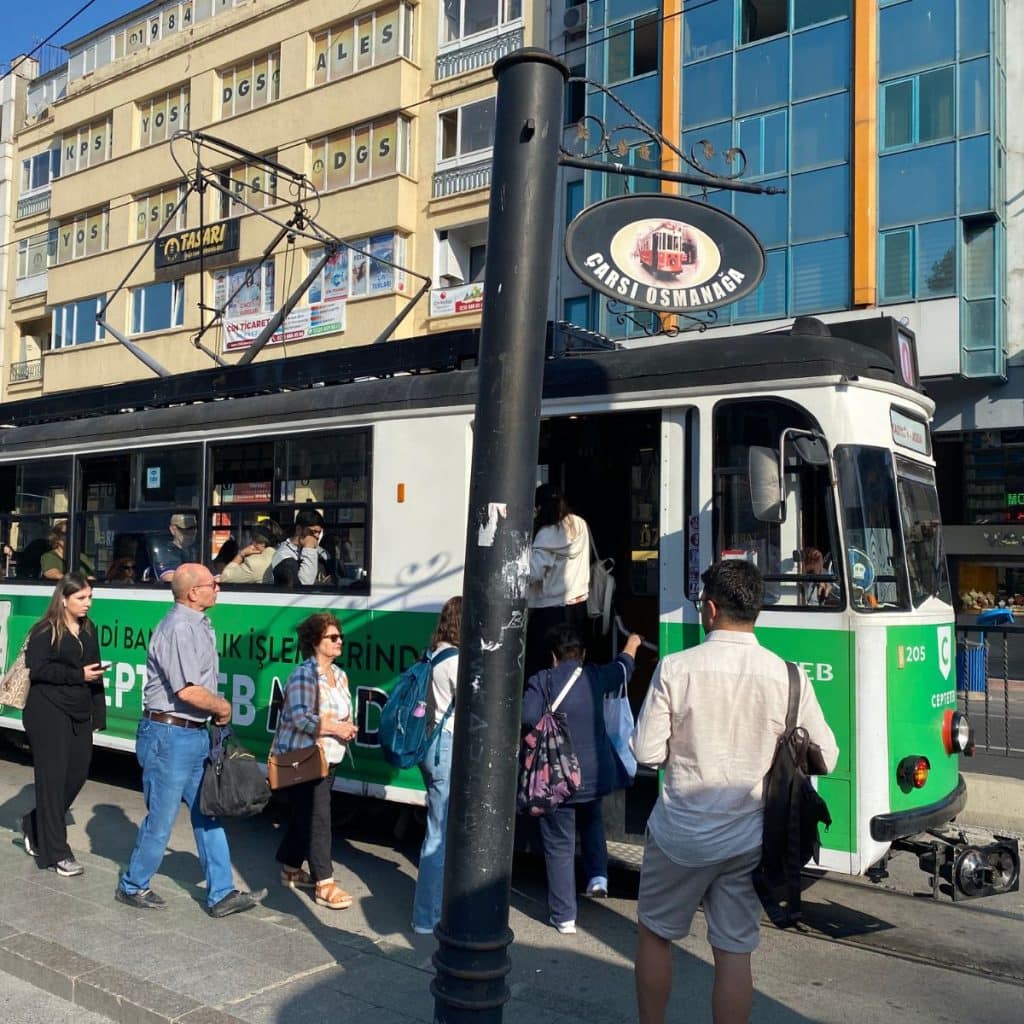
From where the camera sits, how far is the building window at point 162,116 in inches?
1248

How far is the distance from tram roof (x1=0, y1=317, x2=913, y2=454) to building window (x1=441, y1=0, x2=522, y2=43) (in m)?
19.1

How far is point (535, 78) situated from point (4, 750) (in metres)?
9.44

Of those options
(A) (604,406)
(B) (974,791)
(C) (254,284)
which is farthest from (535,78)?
(C) (254,284)

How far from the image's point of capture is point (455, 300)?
25875 millimetres

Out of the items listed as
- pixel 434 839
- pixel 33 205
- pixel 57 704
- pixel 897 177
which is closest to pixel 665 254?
pixel 434 839

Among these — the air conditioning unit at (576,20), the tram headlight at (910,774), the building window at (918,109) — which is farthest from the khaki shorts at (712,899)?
the air conditioning unit at (576,20)

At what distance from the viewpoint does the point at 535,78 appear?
405 centimetres

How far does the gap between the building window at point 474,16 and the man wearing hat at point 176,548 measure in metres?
Answer: 20.9

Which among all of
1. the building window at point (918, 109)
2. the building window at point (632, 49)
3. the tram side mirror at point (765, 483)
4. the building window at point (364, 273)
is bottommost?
the tram side mirror at point (765, 483)

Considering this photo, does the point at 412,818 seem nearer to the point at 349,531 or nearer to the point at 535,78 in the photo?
the point at 349,531

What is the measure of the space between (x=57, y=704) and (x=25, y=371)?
3369cm

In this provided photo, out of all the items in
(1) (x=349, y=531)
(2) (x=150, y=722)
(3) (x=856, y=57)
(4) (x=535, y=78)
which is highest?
(3) (x=856, y=57)

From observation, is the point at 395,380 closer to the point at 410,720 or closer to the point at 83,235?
the point at 410,720

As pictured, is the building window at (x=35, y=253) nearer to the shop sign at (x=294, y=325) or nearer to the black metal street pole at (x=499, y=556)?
the shop sign at (x=294, y=325)
